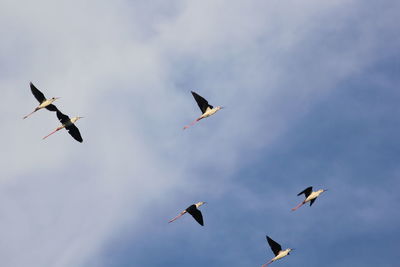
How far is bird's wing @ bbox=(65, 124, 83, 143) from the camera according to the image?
12500 centimetres

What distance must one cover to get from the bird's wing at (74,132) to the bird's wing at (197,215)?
1956cm

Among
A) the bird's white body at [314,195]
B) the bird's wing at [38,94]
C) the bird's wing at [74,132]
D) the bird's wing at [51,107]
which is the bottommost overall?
the bird's white body at [314,195]

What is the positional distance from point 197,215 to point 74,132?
22090 mm

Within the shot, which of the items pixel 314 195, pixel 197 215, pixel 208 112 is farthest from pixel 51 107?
pixel 314 195

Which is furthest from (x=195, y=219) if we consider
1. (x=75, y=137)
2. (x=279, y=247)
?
(x=75, y=137)

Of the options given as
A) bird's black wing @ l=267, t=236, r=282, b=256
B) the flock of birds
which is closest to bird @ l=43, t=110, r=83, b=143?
the flock of birds

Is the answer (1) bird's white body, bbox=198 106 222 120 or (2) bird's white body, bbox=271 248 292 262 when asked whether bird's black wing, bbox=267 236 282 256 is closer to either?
(2) bird's white body, bbox=271 248 292 262

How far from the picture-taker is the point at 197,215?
118625mm

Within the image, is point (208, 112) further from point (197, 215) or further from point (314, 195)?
point (314, 195)

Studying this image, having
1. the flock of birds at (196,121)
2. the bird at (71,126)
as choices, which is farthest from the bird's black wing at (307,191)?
the bird at (71,126)

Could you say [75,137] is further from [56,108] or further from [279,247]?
[279,247]

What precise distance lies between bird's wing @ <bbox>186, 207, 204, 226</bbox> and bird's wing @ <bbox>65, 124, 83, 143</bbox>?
770 inches

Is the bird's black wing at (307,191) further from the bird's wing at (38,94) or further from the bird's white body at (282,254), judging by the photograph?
the bird's wing at (38,94)

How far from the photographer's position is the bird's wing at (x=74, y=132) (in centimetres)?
12500
